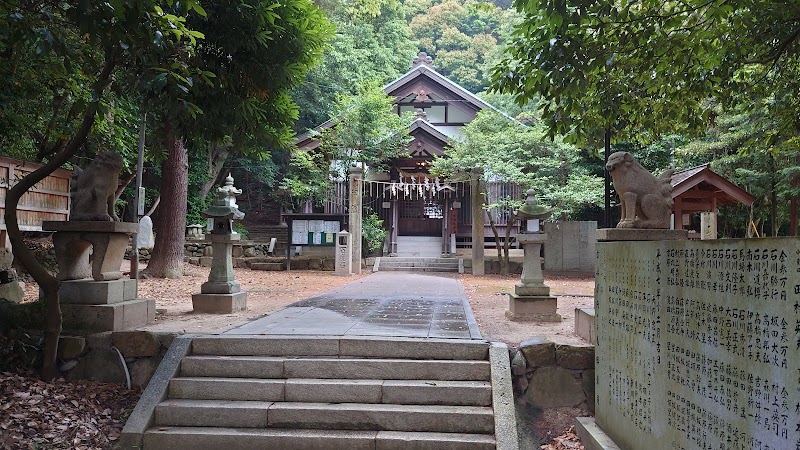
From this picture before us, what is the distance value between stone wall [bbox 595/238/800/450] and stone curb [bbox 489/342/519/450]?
3.12 ft

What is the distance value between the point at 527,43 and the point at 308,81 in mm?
20771

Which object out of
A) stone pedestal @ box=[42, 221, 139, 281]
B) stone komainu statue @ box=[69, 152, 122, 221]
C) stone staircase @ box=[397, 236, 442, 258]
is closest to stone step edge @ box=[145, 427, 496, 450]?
stone pedestal @ box=[42, 221, 139, 281]

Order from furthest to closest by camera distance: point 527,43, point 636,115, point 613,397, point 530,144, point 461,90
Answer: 1. point 461,90
2. point 530,144
3. point 636,115
4. point 527,43
5. point 613,397

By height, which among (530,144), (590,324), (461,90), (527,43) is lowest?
(590,324)

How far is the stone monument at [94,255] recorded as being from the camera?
6.31 m

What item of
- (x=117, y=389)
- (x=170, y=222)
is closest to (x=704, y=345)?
(x=117, y=389)

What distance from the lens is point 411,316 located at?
798cm

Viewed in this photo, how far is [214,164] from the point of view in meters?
25.6

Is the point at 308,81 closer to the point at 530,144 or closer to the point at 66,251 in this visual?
the point at 530,144

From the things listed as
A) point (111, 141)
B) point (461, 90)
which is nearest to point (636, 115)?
point (111, 141)

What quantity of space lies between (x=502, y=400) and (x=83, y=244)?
18.7 feet

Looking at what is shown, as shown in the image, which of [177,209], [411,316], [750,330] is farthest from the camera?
[177,209]

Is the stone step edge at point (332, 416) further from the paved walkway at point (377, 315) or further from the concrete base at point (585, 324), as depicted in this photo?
the concrete base at point (585, 324)

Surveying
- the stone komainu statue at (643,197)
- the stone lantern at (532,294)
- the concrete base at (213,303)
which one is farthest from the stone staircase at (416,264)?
the stone komainu statue at (643,197)
